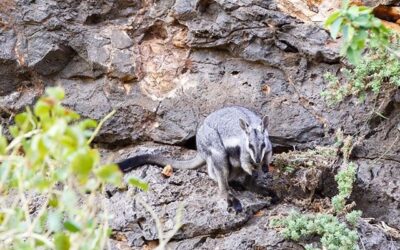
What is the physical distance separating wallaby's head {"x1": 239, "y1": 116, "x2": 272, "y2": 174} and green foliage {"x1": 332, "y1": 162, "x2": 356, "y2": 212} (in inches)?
22.3

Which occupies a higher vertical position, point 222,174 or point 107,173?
point 107,173

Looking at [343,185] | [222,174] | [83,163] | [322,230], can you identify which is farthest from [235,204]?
[83,163]

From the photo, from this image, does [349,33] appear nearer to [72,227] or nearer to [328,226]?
[72,227]

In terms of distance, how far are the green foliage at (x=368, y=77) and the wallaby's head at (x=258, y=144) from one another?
0.76 metres

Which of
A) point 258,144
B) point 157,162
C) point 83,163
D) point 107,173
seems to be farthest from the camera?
point 157,162

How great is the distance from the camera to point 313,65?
611cm

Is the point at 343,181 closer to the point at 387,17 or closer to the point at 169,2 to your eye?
the point at 387,17

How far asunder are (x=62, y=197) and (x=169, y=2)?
171 inches

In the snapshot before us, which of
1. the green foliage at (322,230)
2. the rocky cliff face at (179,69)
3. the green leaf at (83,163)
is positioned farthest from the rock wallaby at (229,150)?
the green leaf at (83,163)

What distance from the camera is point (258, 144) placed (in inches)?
208

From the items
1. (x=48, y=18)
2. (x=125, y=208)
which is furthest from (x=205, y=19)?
(x=125, y=208)

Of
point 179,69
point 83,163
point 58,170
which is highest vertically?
point 83,163

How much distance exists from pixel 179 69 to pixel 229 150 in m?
1.10

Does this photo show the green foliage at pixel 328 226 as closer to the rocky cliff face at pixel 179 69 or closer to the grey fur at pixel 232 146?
the grey fur at pixel 232 146
